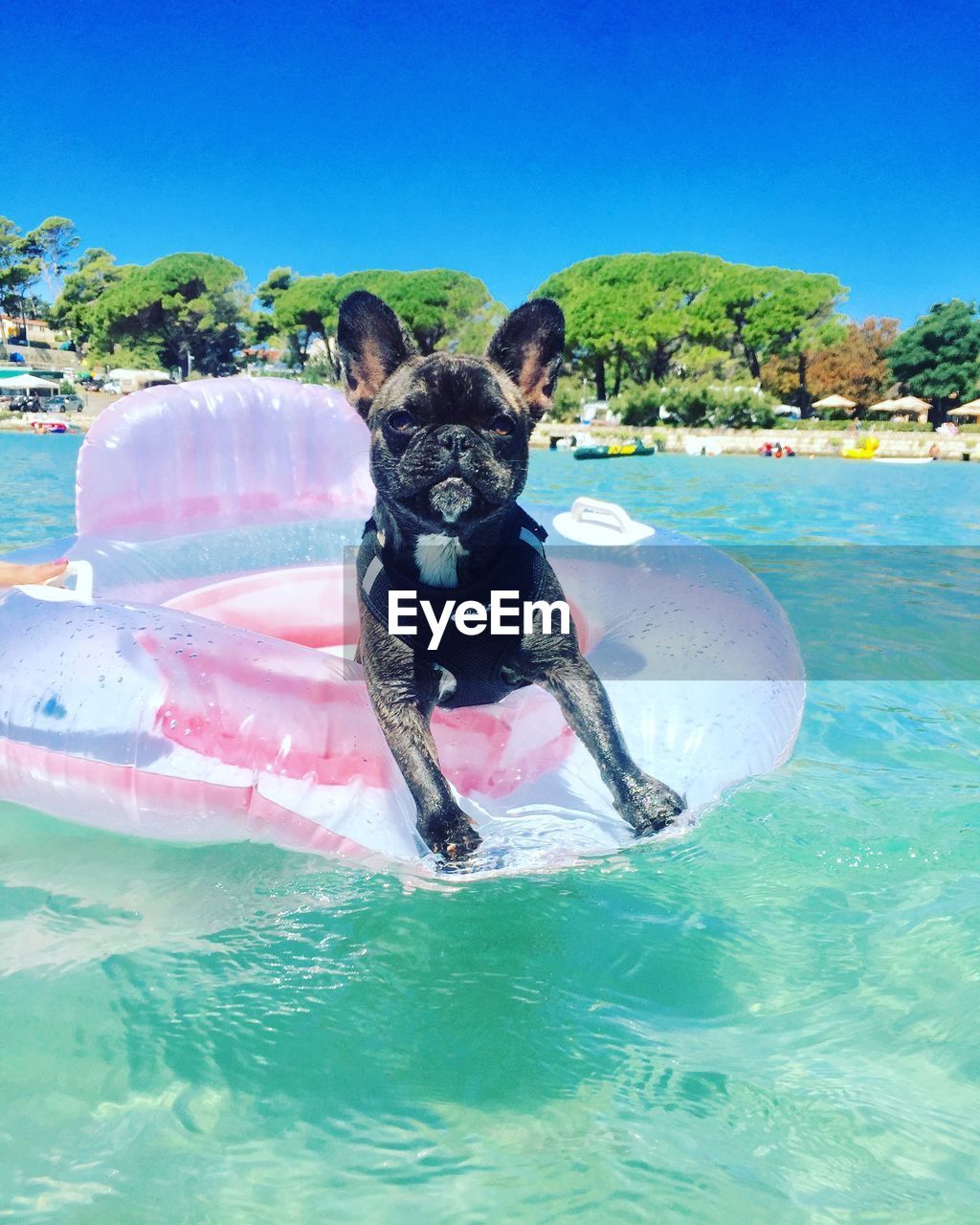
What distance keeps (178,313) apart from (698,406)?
1333 inches

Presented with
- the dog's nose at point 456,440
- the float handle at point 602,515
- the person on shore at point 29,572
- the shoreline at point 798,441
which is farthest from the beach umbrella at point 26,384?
the dog's nose at point 456,440

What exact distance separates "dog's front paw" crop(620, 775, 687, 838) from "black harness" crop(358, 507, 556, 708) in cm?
55

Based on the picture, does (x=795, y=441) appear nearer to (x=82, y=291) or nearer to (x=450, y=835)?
(x=450, y=835)

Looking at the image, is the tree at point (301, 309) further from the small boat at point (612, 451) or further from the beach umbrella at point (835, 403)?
the small boat at point (612, 451)

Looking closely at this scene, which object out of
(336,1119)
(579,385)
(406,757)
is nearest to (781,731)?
(406,757)

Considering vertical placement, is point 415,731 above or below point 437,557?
below

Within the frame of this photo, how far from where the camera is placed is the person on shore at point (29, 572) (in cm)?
383

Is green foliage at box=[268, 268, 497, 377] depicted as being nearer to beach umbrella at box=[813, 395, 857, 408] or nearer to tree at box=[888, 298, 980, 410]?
beach umbrella at box=[813, 395, 857, 408]

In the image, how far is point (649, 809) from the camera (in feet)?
9.13

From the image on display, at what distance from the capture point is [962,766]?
403 centimetres

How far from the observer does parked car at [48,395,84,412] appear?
1801 inches

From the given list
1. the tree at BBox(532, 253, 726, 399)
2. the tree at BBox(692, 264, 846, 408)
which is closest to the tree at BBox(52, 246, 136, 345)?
the tree at BBox(532, 253, 726, 399)

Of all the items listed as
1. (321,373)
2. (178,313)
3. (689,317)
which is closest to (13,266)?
(178,313)

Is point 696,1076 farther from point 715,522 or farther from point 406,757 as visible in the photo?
point 715,522
